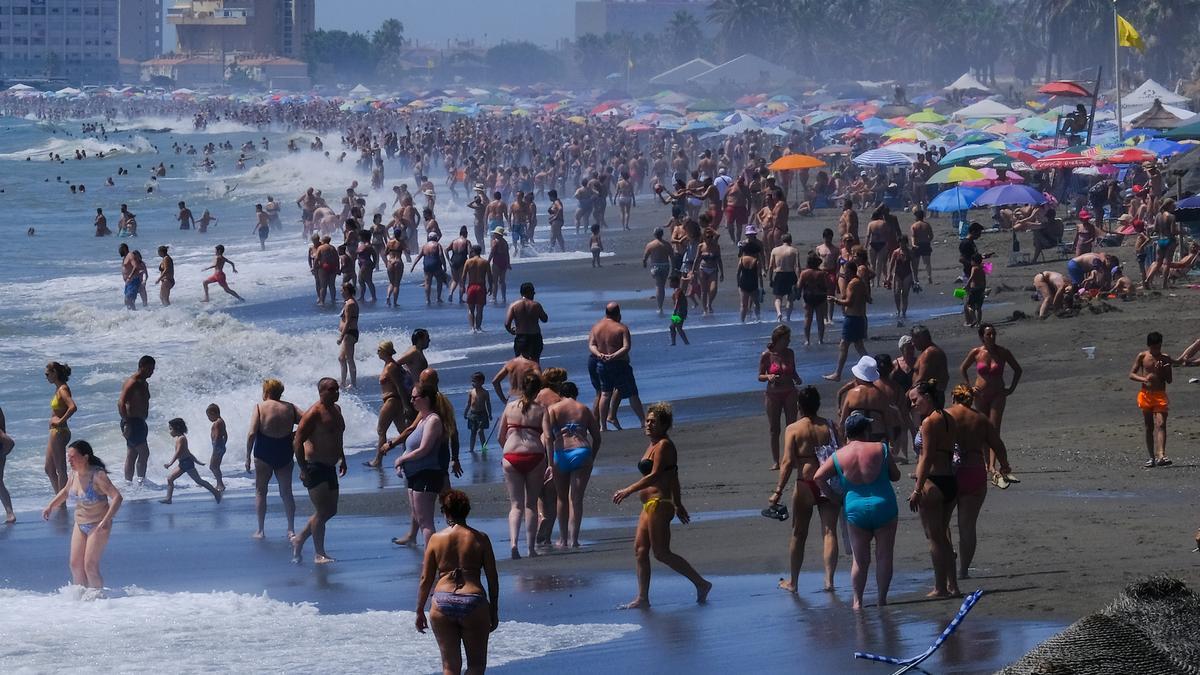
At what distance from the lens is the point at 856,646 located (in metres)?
7.65

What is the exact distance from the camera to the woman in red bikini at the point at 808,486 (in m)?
8.80

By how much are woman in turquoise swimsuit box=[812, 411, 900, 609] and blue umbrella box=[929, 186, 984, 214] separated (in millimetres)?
16776

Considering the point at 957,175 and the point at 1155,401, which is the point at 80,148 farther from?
the point at 1155,401

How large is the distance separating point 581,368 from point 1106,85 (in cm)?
6657

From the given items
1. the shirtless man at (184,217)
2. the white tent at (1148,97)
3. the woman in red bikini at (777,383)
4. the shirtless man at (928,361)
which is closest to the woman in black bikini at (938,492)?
the shirtless man at (928,361)

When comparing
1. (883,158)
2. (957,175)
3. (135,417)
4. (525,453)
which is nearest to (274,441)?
(525,453)

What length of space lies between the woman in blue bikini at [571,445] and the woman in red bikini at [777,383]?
257 cm

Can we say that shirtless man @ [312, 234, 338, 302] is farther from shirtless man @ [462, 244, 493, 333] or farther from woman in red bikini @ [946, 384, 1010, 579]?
woman in red bikini @ [946, 384, 1010, 579]

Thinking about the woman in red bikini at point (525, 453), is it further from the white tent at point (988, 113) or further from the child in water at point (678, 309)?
the white tent at point (988, 113)

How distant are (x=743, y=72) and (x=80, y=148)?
114 ft

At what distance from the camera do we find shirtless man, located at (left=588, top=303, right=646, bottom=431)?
1413 centimetres

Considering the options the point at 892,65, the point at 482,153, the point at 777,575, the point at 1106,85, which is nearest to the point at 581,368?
the point at 777,575

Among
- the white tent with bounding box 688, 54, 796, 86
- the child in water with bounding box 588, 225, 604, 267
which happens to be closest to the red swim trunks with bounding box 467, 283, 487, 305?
the child in water with bounding box 588, 225, 604, 267

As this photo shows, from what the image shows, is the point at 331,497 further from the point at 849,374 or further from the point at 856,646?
the point at 849,374
